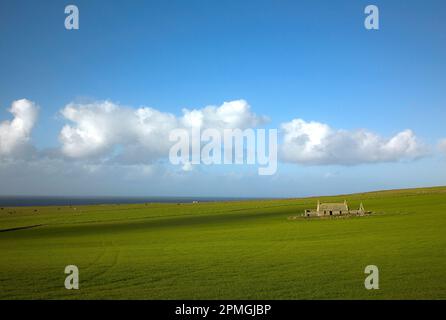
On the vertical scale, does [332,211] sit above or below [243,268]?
above

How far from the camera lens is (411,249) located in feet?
91.8

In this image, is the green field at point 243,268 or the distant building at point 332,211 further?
the distant building at point 332,211

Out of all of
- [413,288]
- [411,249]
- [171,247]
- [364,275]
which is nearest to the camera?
[413,288]

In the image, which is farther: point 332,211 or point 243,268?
point 332,211

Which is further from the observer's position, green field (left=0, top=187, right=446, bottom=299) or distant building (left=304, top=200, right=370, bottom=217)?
distant building (left=304, top=200, right=370, bottom=217)

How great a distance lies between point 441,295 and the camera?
17.4 metres
